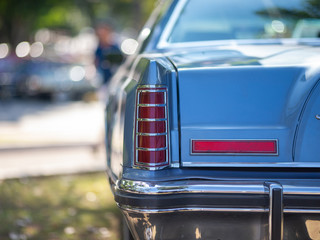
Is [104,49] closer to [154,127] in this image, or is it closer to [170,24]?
[170,24]

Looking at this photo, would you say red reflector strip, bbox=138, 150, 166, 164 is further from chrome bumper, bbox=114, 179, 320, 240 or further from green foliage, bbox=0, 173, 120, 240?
green foliage, bbox=0, 173, 120, 240

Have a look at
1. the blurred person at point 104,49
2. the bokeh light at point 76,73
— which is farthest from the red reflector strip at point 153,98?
the bokeh light at point 76,73

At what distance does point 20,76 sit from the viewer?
18.0 meters

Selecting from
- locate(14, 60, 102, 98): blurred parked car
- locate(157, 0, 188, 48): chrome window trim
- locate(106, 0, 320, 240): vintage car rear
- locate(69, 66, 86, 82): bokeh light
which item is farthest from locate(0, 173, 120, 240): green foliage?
locate(69, 66, 86, 82): bokeh light

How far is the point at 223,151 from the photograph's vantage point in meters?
2.52

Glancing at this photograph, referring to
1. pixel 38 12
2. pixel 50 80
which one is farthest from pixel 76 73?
pixel 38 12

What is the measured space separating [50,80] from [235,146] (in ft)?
52.4

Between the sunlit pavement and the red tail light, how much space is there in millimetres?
4182

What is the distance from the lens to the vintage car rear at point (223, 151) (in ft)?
7.91

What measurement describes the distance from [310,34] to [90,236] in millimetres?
2374

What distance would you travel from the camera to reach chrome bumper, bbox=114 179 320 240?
7.80 ft

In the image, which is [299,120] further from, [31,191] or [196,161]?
[31,191]

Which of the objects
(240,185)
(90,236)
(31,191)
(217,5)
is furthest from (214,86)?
(31,191)

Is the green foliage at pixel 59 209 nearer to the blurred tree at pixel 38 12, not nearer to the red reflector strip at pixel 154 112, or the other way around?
the red reflector strip at pixel 154 112
